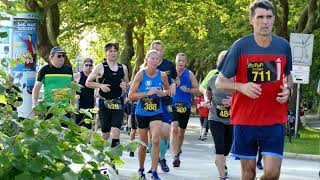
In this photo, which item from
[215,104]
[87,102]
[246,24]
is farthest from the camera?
[246,24]

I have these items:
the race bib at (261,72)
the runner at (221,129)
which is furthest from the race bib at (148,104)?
the race bib at (261,72)

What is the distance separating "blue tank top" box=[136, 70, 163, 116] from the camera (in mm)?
11484

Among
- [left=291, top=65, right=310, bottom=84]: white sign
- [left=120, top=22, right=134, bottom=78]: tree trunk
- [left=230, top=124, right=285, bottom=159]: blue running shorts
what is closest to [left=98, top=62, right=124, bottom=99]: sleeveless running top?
[left=230, top=124, right=285, bottom=159]: blue running shorts

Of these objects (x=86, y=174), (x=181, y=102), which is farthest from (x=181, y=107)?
(x=86, y=174)

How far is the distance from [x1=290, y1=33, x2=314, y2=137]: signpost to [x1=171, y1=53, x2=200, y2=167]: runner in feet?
29.1

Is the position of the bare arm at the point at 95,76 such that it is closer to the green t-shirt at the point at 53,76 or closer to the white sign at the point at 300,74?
the green t-shirt at the point at 53,76

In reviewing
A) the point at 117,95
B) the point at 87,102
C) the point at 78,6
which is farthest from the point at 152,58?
the point at 78,6

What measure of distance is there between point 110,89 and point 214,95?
5.74 ft

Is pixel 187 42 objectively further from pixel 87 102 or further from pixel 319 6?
pixel 87 102

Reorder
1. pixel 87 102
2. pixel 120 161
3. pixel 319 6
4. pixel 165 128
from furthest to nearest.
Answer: pixel 319 6, pixel 87 102, pixel 165 128, pixel 120 161

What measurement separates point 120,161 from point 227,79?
2.92 metres

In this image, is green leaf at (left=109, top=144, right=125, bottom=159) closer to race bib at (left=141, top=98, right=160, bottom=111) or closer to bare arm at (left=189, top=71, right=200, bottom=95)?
race bib at (left=141, top=98, right=160, bottom=111)

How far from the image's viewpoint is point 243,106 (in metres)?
7.11

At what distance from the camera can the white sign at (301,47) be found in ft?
74.1
